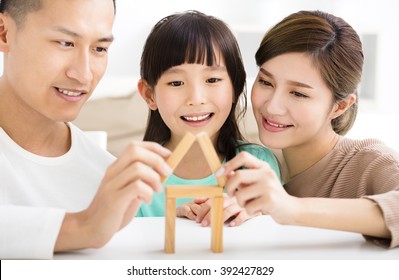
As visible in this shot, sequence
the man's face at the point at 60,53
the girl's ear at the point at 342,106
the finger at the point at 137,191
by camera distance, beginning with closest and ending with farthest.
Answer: the finger at the point at 137,191 → the man's face at the point at 60,53 → the girl's ear at the point at 342,106

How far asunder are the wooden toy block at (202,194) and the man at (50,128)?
0.19ft

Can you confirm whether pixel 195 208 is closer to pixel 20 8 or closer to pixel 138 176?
pixel 138 176

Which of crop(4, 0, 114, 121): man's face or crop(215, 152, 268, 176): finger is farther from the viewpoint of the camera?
crop(4, 0, 114, 121): man's face

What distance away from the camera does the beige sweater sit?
1228mm

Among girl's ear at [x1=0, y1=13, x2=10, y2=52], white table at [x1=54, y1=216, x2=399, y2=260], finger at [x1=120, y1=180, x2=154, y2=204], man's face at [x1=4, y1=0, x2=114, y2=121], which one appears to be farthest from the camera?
girl's ear at [x1=0, y1=13, x2=10, y2=52]

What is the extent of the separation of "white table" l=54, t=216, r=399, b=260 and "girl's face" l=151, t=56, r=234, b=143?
1.04ft

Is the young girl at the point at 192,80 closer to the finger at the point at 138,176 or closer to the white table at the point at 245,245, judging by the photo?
the white table at the point at 245,245

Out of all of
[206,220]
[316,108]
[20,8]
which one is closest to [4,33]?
[20,8]

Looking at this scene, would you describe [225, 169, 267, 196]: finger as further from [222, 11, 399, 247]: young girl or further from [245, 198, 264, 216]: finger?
[222, 11, 399, 247]: young girl

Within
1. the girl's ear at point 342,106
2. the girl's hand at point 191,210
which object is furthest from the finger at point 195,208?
the girl's ear at point 342,106

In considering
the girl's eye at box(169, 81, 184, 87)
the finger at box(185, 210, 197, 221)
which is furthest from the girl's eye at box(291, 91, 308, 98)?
the finger at box(185, 210, 197, 221)

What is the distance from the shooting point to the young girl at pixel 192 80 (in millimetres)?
1358

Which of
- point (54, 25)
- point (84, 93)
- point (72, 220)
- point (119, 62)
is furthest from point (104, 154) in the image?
point (119, 62)

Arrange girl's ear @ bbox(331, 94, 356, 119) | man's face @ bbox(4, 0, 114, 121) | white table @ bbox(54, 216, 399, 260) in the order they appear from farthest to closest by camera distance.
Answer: girl's ear @ bbox(331, 94, 356, 119) → man's face @ bbox(4, 0, 114, 121) → white table @ bbox(54, 216, 399, 260)
